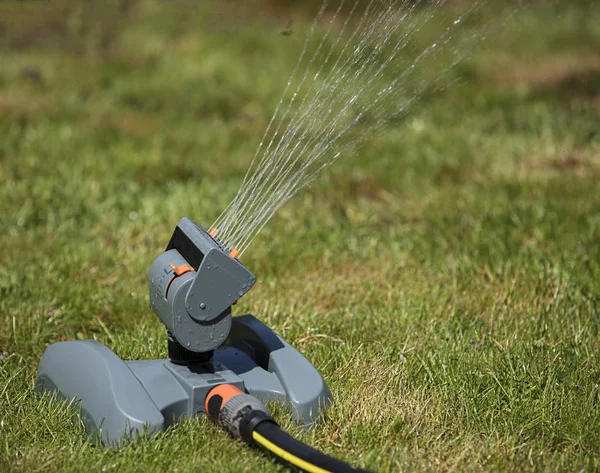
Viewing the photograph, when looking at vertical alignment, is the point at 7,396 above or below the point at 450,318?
above

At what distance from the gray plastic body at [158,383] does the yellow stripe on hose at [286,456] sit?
0.22 m

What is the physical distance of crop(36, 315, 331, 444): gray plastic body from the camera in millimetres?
2027

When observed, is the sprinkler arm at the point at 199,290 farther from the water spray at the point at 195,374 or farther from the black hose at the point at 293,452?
the black hose at the point at 293,452

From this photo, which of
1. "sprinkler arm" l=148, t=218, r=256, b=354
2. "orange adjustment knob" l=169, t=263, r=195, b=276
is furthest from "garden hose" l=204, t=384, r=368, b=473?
"orange adjustment knob" l=169, t=263, r=195, b=276

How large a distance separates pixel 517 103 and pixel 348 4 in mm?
3198

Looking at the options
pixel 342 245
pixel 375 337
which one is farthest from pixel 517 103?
pixel 375 337

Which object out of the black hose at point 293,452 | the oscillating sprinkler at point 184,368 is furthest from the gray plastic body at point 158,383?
the black hose at point 293,452

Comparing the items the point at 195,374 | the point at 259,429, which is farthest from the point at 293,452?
the point at 195,374

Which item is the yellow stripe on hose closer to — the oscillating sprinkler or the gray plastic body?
the oscillating sprinkler

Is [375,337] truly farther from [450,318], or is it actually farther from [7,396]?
[7,396]

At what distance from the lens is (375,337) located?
272cm

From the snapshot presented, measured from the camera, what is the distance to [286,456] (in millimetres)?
1883

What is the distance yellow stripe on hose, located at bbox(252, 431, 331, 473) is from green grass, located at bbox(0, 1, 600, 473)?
0.08 meters

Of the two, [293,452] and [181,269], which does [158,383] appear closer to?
[181,269]
